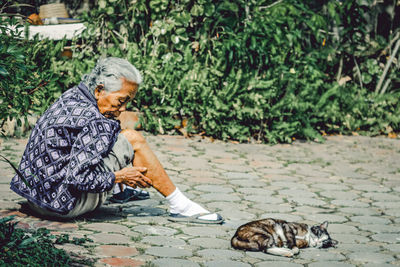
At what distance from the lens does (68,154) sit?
3904 millimetres

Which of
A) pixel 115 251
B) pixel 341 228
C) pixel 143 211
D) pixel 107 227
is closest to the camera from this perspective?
pixel 115 251

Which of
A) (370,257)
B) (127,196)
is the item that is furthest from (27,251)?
(370,257)

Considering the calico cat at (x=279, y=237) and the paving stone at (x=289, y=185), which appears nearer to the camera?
the calico cat at (x=279, y=237)

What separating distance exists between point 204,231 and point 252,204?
883 millimetres

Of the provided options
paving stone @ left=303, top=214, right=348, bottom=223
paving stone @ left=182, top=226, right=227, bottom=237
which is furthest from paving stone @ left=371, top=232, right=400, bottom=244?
paving stone @ left=182, top=226, right=227, bottom=237

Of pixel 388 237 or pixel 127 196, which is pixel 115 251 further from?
pixel 388 237

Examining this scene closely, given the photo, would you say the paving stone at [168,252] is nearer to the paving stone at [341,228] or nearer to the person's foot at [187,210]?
the person's foot at [187,210]

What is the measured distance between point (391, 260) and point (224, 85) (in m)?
4.30

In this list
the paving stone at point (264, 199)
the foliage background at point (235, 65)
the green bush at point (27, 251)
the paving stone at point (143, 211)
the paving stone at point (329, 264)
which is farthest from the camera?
the foliage background at point (235, 65)

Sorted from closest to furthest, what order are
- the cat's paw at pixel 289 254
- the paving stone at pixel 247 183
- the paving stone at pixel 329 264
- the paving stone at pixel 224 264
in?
the paving stone at pixel 224 264
the paving stone at pixel 329 264
the cat's paw at pixel 289 254
the paving stone at pixel 247 183

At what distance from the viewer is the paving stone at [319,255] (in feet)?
12.3

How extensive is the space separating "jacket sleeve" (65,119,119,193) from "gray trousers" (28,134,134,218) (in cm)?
14

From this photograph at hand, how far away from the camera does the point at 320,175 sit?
618 centimetres

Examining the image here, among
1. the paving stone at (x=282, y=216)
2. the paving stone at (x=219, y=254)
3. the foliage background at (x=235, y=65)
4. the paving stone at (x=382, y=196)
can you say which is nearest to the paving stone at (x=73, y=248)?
the paving stone at (x=219, y=254)
